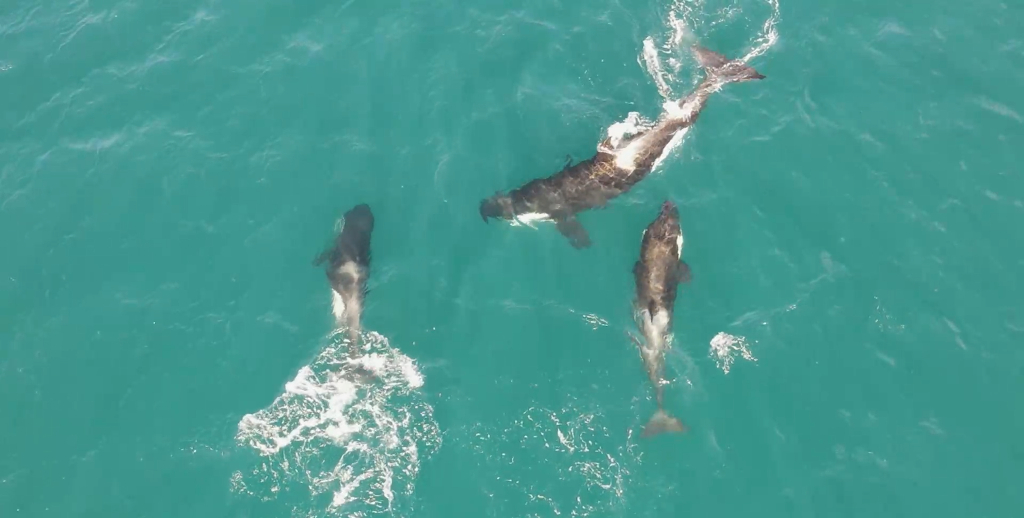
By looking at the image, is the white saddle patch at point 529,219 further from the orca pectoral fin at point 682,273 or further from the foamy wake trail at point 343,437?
the foamy wake trail at point 343,437

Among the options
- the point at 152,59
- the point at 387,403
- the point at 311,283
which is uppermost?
the point at 152,59

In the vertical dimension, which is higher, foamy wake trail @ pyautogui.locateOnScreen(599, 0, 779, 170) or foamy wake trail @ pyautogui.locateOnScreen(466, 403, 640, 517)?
foamy wake trail @ pyautogui.locateOnScreen(599, 0, 779, 170)

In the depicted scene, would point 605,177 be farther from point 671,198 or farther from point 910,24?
point 910,24

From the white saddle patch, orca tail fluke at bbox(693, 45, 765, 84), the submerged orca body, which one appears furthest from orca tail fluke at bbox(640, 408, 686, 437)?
orca tail fluke at bbox(693, 45, 765, 84)

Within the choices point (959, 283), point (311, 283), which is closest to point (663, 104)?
point (959, 283)

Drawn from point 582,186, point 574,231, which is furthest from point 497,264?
point 582,186

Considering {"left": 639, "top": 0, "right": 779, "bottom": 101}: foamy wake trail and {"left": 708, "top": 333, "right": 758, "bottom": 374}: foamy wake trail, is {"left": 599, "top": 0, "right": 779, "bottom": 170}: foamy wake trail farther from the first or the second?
{"left": 708, "top": 333, "right": 758, "bottom": 374}: foamy wake trail
